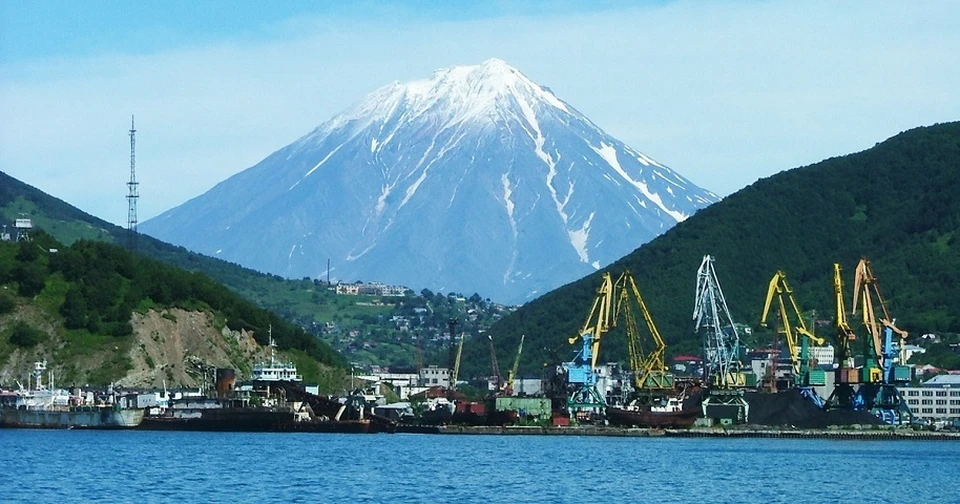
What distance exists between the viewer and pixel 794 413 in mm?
157875

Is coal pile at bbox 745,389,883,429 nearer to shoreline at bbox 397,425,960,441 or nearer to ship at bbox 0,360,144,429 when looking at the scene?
shoreline at bbox 397,425,960,441

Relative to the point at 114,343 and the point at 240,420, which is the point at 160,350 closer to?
the point at 114,343

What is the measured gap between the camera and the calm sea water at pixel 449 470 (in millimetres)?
78688

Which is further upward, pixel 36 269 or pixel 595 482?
pixel 36 269

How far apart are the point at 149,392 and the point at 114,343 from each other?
753cm

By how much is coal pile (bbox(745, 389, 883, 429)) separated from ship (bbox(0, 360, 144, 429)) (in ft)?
168

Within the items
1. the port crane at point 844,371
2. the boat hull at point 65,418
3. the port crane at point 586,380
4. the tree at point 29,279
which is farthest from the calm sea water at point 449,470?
the port crane at point 586,380

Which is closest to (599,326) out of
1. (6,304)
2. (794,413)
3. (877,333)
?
(794,413)

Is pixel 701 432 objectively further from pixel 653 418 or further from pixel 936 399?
pixel 936 399

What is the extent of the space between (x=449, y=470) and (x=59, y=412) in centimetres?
5269

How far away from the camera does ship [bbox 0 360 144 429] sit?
138m

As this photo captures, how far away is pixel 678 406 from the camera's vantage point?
516 ft

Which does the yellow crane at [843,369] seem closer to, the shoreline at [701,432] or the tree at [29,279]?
the shoreline at [701,432]

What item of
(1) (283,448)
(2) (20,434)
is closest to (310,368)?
(2) (20,434)
